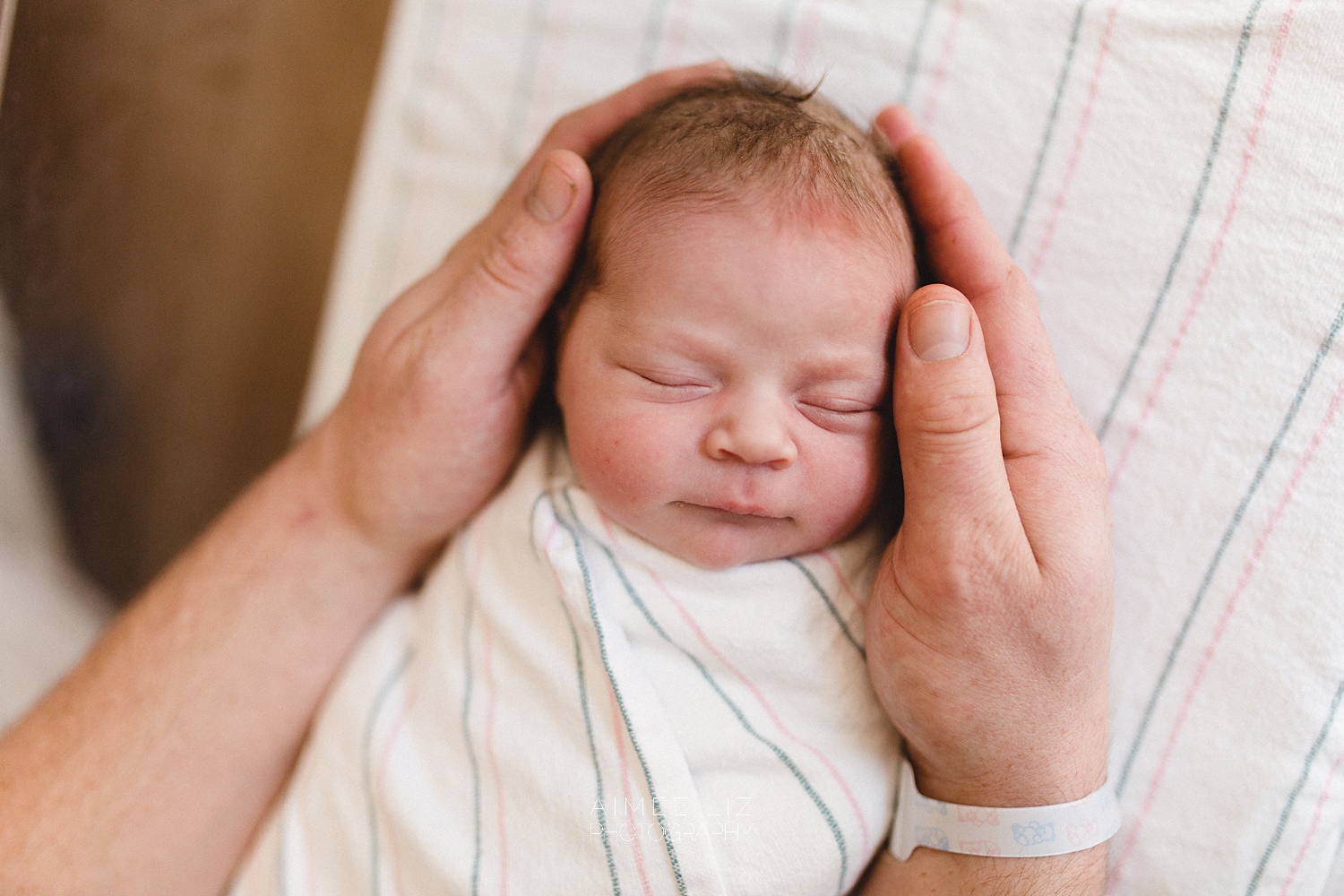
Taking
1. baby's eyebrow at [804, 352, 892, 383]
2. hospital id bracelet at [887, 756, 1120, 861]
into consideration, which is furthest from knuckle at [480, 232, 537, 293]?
hospital id bracelet at [887, 756, 1120, 861]

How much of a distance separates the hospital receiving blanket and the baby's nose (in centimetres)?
15

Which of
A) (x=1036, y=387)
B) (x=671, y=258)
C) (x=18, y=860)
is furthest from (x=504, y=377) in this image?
(x=18, y=860)

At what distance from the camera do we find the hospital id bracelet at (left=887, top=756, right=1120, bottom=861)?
0.84 meters

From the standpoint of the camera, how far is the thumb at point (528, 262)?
36.7 inches

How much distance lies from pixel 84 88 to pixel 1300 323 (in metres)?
1.56

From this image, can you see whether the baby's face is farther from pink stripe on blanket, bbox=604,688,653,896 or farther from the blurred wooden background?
the blurred wooden background

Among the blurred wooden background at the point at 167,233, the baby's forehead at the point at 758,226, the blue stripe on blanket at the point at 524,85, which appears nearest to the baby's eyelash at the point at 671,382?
the baby's forehead at the point at 758,226

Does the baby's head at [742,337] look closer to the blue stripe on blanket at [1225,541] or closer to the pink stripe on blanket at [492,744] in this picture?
the pink stripe on blanket at [492,744]

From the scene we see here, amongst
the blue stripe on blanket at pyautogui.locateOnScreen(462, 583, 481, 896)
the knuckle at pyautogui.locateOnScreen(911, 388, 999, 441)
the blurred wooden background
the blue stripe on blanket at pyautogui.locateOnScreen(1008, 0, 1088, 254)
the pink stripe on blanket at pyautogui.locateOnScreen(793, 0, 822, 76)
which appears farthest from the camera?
the blurred wooden background

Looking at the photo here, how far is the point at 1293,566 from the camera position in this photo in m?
0.92

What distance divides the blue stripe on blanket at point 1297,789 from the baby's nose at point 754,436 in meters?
0.60

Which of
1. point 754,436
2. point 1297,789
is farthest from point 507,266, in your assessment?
point 1297,789

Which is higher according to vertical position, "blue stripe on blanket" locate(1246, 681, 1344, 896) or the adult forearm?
"blue stripe on blanket" locate(1246, 681, 1344, 896)

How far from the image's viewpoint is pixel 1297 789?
91 centimetres
